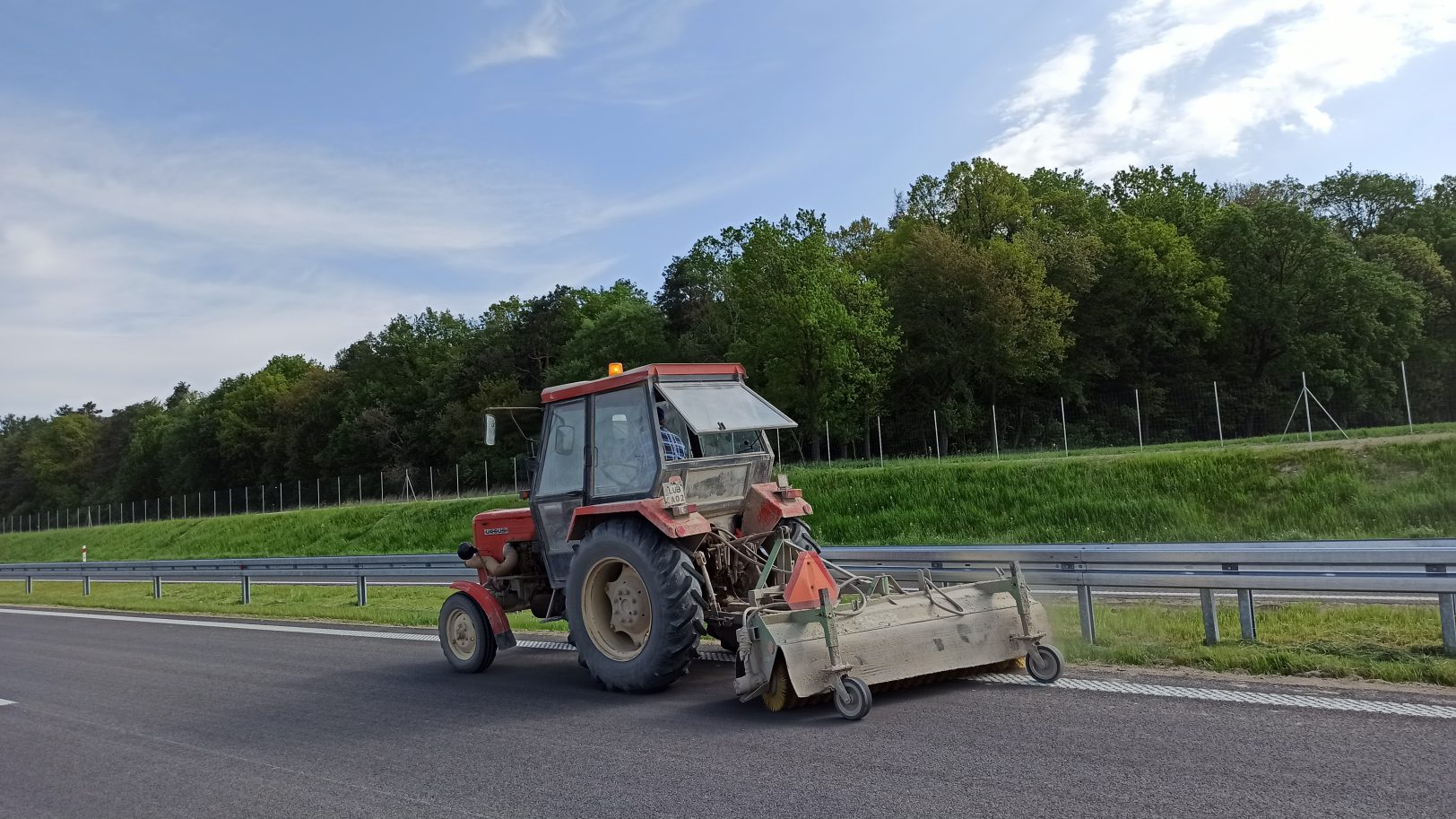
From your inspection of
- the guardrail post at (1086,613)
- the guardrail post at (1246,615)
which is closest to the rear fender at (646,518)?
the guardrail post at (1086,613)

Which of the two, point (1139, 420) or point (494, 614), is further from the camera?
point (1139, 420)

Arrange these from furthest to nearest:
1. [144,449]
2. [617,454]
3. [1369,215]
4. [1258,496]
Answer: [144,449], [1369,215], [1258,496], [617,454]

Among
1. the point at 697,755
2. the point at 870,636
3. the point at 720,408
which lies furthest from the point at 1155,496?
the point at 697,755

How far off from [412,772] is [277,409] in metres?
75.3

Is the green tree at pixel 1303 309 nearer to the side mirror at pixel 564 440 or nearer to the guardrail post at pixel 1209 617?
the guardrail post at pixel 1209 617

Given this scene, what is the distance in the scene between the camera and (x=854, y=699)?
5.64 m

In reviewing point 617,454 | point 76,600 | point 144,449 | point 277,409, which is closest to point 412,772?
point 617,454

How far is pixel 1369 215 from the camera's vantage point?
49.8m

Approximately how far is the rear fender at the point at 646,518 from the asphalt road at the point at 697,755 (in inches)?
43.4

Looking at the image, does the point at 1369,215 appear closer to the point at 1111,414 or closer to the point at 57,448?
the point at 1111,414

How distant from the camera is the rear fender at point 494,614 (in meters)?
8.09

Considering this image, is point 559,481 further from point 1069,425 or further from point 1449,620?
point 1069,425

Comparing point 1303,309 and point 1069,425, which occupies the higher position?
point 1303,309

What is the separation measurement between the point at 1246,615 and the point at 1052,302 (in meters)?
35.9
